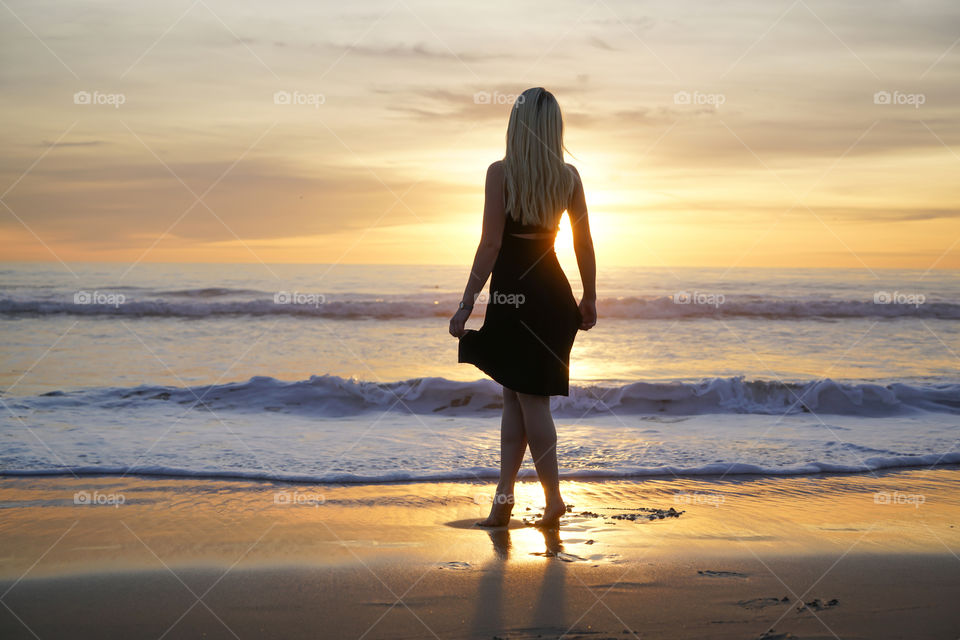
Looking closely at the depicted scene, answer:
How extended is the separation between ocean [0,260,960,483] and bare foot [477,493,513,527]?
1.09 m

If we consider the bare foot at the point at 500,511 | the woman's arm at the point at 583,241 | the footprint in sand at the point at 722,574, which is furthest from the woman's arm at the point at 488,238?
the footprint in sand at the point at 722,574

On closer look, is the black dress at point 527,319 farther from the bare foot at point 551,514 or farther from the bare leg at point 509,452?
the bare foot at point 551,514

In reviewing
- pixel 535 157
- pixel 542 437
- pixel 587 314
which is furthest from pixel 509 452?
pixel 535 157

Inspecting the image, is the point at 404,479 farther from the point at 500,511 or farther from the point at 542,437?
the point at 542,437

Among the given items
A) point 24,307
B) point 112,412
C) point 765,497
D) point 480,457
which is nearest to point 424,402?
point 480,457

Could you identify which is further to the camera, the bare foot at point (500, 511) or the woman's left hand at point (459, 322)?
the bare foot at point (500, 511)

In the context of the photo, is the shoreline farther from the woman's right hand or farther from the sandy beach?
the woman's right hand

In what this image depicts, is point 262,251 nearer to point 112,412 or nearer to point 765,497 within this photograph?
point 112,412

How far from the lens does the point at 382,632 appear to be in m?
2.18

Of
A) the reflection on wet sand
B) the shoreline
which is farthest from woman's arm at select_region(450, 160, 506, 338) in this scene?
the shoreline

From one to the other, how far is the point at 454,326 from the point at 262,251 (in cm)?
1450

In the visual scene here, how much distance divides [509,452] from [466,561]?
0.57m

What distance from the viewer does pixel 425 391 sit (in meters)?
7.16

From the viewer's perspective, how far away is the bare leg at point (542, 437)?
3150mm
